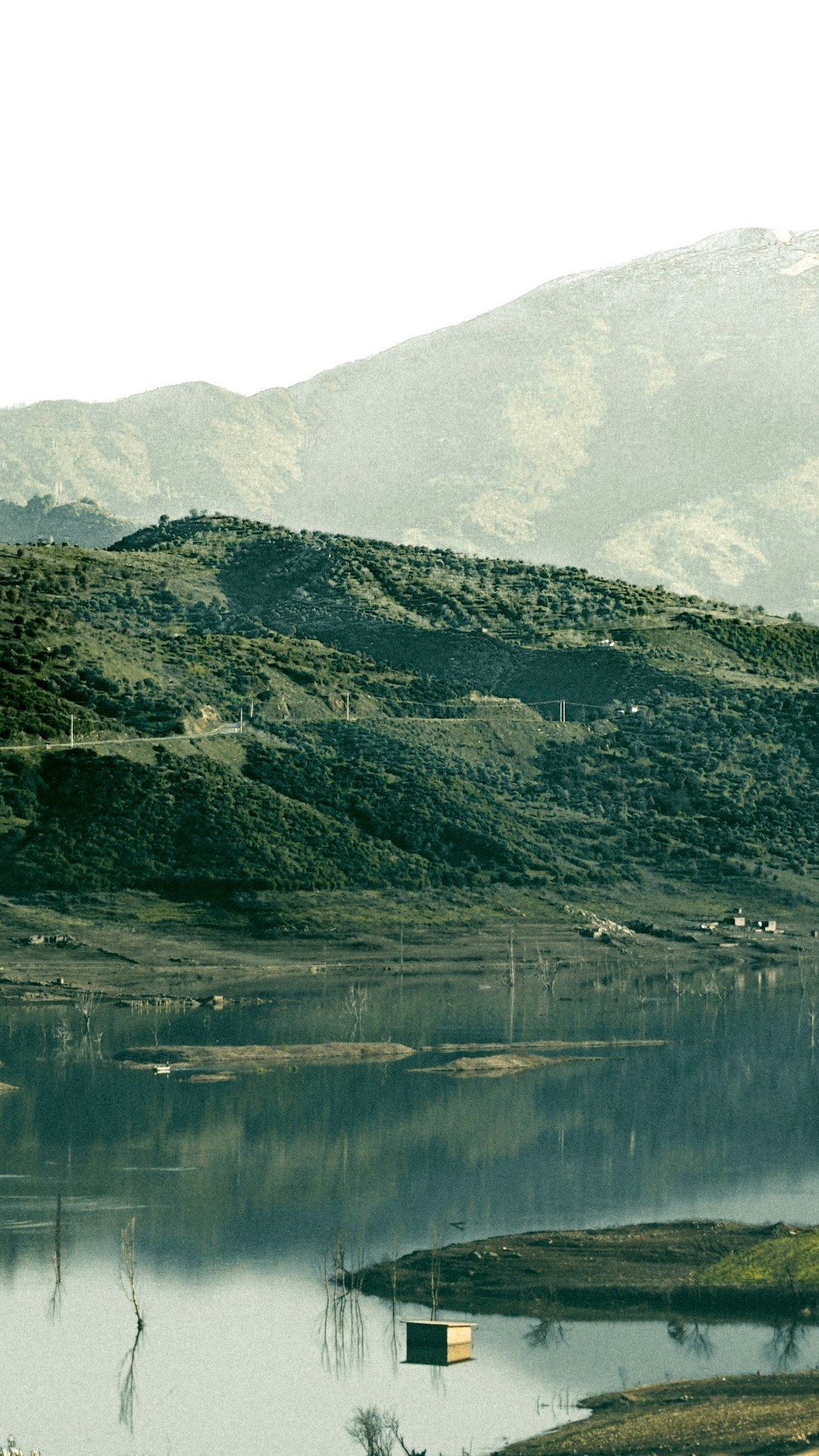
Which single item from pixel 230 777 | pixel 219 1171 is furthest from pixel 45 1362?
pixel 230 777

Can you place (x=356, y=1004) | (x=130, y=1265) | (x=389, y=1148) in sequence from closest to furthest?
(x=130, y=1265) → (x=389, y=1148) → (x=356, y=1004)

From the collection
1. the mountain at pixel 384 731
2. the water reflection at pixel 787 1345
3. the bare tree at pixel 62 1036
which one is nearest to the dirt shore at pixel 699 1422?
the water reflection at pixel 787 1345

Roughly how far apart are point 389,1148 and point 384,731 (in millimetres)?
59163

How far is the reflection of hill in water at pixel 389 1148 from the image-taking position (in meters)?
44.3

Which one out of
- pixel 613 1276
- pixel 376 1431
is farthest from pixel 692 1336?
pixel 376 1431

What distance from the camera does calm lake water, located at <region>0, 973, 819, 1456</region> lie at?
32.9 meters

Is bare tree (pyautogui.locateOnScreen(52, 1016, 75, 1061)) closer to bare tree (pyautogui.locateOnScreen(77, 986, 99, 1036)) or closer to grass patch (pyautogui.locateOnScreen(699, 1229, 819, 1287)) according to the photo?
bare tree (pyautogui.locateOnScreen(77, 986, 99, 1036))

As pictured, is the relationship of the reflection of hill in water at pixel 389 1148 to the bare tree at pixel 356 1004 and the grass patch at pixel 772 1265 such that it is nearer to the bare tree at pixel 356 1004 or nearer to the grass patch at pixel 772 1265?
the grass patch at pixel 772 1265

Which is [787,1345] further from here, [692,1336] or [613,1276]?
[613,1276]

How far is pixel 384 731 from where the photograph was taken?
110m

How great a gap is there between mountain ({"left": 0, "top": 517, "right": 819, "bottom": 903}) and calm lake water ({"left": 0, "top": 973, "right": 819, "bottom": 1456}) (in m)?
19.0

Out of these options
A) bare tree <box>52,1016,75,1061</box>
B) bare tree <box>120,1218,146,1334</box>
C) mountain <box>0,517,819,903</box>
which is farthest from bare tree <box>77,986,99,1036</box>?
bare tree <box>120,1218,146,1334</box>

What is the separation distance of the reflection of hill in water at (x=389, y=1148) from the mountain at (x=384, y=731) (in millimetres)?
28135

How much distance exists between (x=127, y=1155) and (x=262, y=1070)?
972 cm
